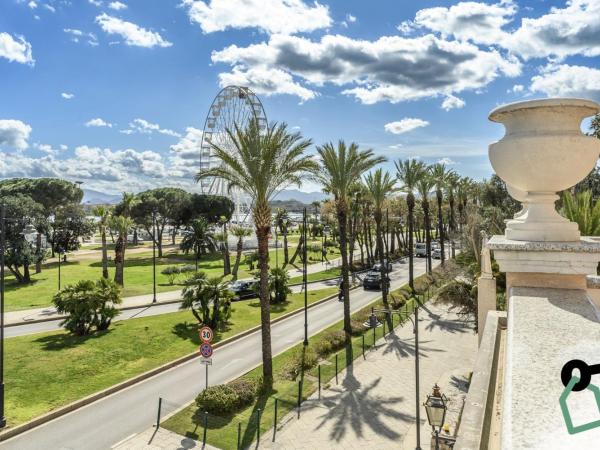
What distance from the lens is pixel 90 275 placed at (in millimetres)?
43156

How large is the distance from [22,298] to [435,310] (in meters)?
32.5

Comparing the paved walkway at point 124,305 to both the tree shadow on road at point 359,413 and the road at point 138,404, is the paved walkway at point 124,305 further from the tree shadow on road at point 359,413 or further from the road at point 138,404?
the tree shadow on road at point 359,413

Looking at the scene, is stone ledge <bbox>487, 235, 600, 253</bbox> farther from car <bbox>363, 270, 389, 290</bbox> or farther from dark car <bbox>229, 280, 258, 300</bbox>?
car <bbox>363, 270, 389, 290</bbox>

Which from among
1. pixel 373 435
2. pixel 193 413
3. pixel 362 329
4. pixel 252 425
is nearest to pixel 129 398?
pixel 193 413

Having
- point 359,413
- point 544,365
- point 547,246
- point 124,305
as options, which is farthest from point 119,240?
point 544,365

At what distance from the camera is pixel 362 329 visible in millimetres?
25750

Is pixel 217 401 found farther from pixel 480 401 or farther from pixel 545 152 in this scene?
pixel 545 152

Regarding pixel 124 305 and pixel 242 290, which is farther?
pixel 242 290

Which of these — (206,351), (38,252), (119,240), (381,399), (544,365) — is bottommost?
(381,399)

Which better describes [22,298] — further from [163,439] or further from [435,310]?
[435,310]

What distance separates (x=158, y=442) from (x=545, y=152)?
13580mm

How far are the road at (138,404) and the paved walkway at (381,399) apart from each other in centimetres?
453

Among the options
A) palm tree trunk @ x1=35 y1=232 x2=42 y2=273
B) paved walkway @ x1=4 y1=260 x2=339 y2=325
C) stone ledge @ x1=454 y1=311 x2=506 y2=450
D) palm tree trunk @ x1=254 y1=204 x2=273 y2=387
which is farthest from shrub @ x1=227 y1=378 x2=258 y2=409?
palm tree trunk @ x1=35 y1=232 x2=42 y2=273


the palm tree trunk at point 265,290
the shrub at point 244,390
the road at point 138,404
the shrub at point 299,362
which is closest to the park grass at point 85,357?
the road at point 138,404
